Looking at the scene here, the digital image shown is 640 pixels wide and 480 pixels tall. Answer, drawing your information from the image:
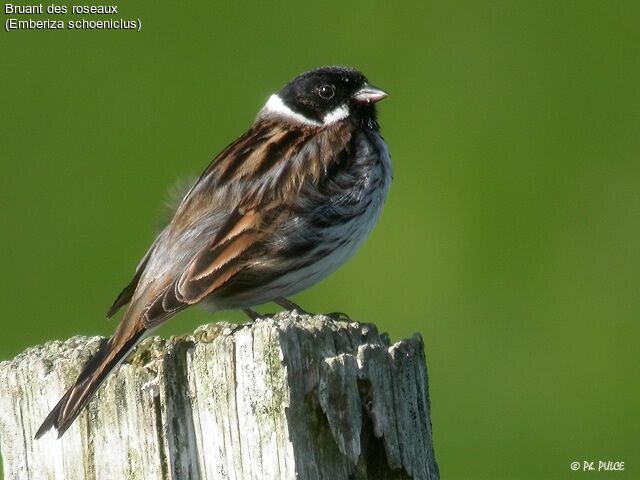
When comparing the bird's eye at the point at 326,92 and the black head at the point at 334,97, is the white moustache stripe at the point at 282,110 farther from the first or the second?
the bird's eye at the point at 326,92

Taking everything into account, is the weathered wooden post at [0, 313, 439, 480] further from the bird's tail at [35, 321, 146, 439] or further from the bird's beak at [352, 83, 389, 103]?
the bird's beak at [352, 83, 389, 103]

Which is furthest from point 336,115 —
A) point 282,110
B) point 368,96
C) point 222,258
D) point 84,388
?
point 84,388

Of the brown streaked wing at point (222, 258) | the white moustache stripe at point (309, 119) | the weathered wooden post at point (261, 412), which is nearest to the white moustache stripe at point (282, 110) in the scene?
the white moustache stripe at point (309, 119)

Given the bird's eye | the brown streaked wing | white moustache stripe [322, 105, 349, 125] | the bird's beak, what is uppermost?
the bird's eye

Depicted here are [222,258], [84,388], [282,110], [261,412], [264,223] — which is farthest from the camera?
[282,110]

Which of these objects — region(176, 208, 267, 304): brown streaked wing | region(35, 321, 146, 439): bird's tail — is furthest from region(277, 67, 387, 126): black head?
region(35, 321, 146, 439): bird's tail

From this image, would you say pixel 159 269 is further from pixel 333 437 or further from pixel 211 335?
pixel 333 437

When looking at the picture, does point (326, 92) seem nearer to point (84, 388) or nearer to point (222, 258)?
point (222, 258)

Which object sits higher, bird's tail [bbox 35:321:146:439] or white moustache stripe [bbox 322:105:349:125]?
white moustache stripe [bbox 322:105:349:125]
